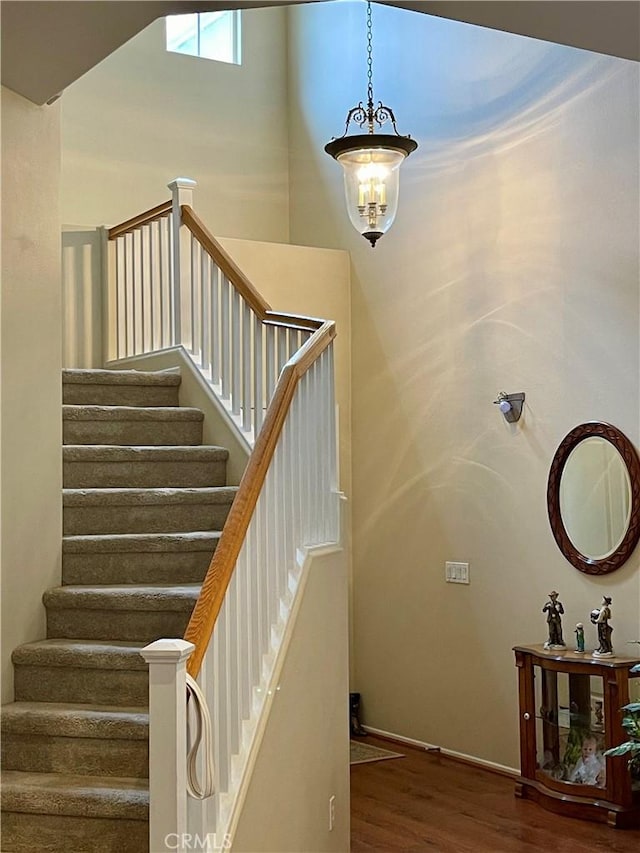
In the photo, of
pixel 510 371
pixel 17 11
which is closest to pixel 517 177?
pixel 510 371

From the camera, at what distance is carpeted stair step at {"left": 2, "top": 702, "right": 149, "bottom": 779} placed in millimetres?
3791

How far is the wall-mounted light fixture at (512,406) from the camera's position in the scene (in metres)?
5.84

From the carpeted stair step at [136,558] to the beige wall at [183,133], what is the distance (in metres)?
3.22

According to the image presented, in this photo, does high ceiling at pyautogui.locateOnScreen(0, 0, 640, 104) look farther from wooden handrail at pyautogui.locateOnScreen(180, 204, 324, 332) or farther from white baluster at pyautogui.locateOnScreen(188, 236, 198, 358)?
white baluster at pyautogui.locateOnScreen(188, 236, 198, 358)

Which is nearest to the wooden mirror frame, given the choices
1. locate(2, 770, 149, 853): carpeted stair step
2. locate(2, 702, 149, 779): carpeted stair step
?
locate(2, 702, 149, 779): carpeted stair step

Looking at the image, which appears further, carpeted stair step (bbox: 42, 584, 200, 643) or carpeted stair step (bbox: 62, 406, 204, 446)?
carpeted stair step (bbox: 62, 406, 204, 446)

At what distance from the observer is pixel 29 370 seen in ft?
14.3

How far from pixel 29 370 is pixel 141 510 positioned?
2.91 ft

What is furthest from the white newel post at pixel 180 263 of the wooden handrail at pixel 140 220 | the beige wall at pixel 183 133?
the beige wall at pixel 183 133

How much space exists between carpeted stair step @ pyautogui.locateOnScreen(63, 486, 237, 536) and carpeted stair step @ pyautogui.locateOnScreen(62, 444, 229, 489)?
207 mm

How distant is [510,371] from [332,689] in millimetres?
2293

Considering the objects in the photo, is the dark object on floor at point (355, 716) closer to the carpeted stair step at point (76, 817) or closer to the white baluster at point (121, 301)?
the white baluster at point (121, 301)

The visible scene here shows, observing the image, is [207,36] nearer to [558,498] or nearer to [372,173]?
[372,173]

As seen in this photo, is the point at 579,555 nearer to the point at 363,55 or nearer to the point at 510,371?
the point at 510,371
